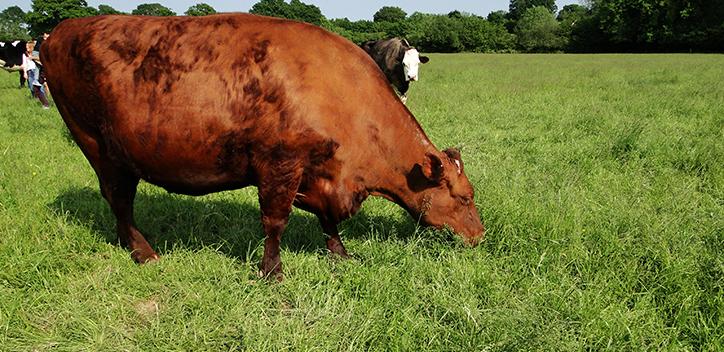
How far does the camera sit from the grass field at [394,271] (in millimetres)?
2639

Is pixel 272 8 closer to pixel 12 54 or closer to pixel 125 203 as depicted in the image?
pixel 12 54

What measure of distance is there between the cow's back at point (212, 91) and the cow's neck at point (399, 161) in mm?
120

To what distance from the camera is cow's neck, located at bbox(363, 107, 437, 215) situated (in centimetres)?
336

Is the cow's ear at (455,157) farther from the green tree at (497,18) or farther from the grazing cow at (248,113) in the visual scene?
the green tree at (497,18)

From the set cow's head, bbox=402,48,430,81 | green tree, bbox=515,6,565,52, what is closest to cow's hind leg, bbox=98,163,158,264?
cow's head, bbox=402,48,430,81

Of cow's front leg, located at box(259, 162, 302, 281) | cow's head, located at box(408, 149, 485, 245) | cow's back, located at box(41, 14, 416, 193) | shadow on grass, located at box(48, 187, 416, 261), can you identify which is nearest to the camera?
cow's back, located at box(41, 14, 416, 193)

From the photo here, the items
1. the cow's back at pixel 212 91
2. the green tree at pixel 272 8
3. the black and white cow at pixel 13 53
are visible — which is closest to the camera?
the cow's back at pixel 212 91

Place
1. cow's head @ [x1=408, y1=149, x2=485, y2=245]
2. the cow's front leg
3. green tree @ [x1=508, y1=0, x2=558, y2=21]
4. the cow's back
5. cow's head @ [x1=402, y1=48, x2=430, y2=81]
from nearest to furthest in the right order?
1. the cow's back
2. the cow's front leg
3. cow's head @ [x1=408, y1=149, x2=485, y2=245]
4. cow's head @ [x1=402, y1=48, x2=430, y2=81]
5. green tree @ [x1=508, y1=0, x2=558, y2=21]

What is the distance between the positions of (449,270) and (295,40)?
5.77 ft

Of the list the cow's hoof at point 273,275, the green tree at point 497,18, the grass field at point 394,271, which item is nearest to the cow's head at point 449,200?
the grass field at point 394,271

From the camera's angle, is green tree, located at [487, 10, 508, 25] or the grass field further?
green tree, located at [487, 10, 508, 25]

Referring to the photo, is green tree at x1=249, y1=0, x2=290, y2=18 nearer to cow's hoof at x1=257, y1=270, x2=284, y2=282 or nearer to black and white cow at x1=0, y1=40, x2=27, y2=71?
black and white cow at x1=0, y1=40, x2=27, y2=71

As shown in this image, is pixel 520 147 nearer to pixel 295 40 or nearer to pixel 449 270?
pixel 449 270

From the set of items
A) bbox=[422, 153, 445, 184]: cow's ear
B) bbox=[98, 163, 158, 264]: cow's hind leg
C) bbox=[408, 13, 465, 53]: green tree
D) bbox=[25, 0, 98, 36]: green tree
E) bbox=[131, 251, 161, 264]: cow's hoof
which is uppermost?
bbox=[25, 0, 98, 36]: green tree
